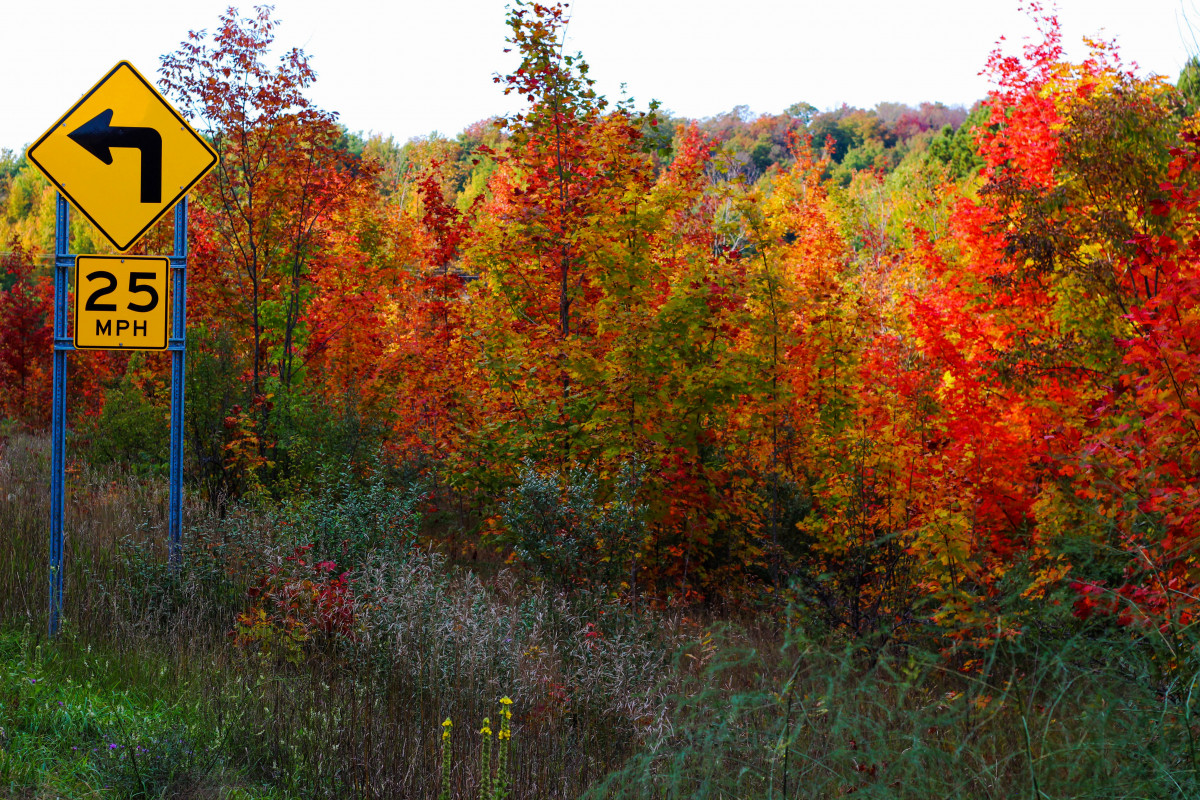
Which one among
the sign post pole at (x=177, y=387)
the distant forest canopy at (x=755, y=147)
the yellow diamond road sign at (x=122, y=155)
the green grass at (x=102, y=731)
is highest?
the distant forest canopy at (x=755, y=147)

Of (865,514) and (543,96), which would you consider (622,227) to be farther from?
(865,514)

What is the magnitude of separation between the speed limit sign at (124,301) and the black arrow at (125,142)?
0.54 metres

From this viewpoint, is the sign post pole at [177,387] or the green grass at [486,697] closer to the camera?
the green grass at [486,697]

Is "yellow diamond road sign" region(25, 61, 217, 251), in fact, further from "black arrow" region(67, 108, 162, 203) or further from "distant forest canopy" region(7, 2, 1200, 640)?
"distant forest canopy" region(7, 2, 1200, 640)

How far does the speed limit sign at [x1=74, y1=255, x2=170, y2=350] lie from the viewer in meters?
5.68

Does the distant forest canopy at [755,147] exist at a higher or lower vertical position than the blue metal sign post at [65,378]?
higher

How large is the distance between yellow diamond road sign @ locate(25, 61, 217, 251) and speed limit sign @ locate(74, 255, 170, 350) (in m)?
0.23

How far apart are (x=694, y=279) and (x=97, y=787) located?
638 cm

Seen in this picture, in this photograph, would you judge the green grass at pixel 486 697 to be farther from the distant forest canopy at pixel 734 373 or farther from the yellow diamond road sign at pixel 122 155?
the yellow diamond road sign at pixel 122 155

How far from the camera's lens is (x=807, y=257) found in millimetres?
19891

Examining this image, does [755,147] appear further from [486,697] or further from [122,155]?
[486,697]

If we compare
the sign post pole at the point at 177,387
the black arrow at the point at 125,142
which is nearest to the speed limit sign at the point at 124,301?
the sign post pole at the point at 177,387

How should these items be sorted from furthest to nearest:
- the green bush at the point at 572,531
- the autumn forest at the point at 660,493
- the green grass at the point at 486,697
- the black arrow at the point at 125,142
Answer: the green bush at the point at 572,531, the black arrow at the point at 125,142, the autumn forest at the point at 660,493, the green grass at the point at 486,697

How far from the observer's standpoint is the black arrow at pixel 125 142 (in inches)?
228
